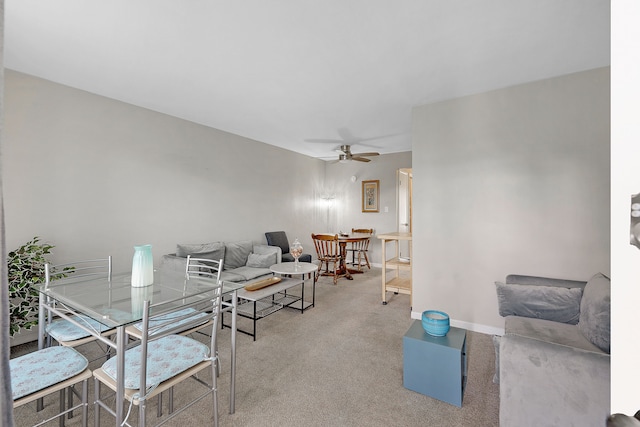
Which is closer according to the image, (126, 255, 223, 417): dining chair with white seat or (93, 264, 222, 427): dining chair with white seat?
(93, 264, 222, 427): dining chair with white seat

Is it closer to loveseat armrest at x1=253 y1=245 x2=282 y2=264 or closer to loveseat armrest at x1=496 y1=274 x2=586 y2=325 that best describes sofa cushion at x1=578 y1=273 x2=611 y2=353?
loveseat armrest at x1=496 y1=274 x2=586 y2=325

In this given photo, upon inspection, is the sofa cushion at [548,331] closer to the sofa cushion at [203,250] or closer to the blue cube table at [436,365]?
the blue cube table at [436,365]

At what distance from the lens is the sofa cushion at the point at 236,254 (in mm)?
4191

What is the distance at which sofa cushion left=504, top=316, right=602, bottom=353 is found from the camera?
1.69 m

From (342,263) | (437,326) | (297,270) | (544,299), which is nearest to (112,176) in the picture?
(297,270)

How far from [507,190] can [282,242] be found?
3785 millimetres

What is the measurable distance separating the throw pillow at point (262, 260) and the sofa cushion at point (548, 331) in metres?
3.05

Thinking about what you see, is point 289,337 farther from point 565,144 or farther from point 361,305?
point 565,144

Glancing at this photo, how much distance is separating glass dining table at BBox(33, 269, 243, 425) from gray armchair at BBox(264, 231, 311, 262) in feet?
9.69

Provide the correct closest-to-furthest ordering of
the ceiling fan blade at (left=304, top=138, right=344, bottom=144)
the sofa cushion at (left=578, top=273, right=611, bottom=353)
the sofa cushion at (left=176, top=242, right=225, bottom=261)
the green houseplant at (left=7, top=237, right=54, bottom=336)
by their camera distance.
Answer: the sofa cushion at (left=578, top=273, right=611, bottom=353)
the green houseplant at (left=7, top=237, right=54, bottom=336)
the sofa cushion at (left=176, top=242, right=225, bottom=261)
the ceiling fan blade at (left=304, top=138, right=344, bottom=144)

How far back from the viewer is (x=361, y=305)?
3.72m

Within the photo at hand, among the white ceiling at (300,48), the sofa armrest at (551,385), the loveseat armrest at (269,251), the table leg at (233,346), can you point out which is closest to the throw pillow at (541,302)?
the sofa armrest at (551,385)

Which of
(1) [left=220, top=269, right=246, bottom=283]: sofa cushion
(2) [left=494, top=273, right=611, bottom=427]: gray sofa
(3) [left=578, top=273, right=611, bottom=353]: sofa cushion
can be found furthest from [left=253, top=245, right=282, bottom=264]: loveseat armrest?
(3) [left=578, top=273, right=611, bottom=353]: sofa cushion

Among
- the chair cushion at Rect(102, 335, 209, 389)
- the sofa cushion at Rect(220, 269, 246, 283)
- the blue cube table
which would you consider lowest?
the blue cube table
